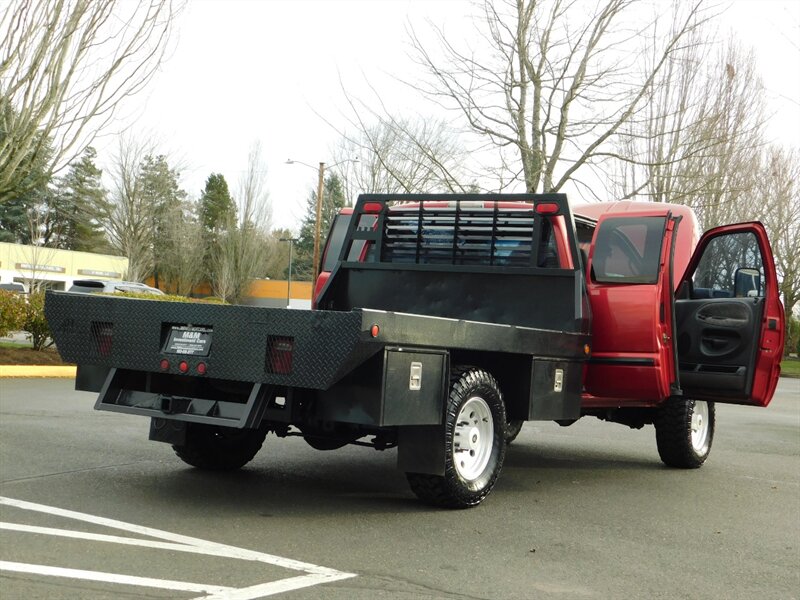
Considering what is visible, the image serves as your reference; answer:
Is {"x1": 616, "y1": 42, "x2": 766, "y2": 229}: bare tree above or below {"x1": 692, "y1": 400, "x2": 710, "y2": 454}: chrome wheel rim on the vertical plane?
above

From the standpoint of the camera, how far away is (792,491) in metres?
7.70

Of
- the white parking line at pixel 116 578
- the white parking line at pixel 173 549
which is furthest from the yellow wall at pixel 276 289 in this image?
the white parking line at pixel 116 578

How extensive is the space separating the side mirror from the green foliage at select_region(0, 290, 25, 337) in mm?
12393

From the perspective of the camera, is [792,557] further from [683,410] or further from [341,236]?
[341,236]

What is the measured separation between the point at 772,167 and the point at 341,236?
2602cm

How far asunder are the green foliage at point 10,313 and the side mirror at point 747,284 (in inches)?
488

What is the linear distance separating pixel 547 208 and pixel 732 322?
199 centimetres

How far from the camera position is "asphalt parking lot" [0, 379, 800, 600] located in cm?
438

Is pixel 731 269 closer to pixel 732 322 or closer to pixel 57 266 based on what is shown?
pixel 732 322

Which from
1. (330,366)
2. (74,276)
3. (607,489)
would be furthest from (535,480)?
(74,276)

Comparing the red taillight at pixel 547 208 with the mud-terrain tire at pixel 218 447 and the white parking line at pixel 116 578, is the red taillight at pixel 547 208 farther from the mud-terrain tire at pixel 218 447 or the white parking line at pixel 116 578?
the white parking line at pixel 116 578

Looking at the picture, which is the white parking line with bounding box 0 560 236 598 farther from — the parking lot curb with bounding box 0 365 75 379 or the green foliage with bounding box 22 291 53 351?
the green foliage with bounding box 22 291 53 351

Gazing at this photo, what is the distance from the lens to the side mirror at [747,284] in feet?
26.4

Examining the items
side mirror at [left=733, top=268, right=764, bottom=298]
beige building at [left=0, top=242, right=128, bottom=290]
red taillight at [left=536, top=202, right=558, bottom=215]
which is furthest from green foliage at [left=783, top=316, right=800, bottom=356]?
red taillight at [left=536, top=202, right=558, bottom=215]
